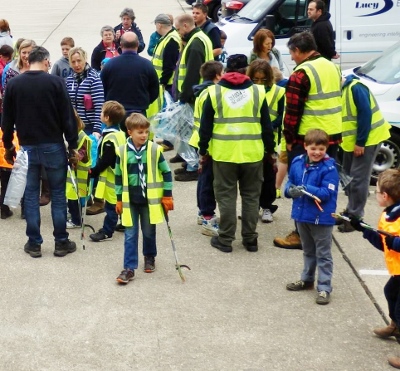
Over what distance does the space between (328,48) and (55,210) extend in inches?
226

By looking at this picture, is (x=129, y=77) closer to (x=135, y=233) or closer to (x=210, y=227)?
(x=210, y=227)

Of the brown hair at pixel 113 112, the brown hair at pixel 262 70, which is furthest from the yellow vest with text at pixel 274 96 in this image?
the brown hair at pixel 113 112

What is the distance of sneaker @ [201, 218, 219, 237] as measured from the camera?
832cm

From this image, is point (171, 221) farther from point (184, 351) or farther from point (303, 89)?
point (184, 351)

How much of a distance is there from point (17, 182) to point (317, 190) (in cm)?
316

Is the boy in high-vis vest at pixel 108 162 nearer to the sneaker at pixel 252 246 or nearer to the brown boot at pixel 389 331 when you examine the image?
A: the sneaker at pixel 252 246

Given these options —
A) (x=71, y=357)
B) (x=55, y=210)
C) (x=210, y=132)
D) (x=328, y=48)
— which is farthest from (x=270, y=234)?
(x=328, y=48)

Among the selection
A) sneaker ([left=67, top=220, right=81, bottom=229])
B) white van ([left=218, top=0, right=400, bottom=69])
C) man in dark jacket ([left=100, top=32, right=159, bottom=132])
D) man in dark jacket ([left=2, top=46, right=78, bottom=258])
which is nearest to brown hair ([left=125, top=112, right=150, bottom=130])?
man in dark jacket ([left=2, top=46, right=78, bottom=258])

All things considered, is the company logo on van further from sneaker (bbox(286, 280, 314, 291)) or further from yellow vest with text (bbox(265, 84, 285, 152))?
sneaker (bbox(286, 280, 314, 291))

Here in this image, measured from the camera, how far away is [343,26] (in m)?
13.4

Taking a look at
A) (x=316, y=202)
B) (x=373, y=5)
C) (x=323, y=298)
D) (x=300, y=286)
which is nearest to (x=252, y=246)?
(x=300, y=286)

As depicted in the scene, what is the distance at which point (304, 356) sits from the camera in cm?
584

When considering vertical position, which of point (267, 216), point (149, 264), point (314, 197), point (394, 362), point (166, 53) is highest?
point (166, 53)

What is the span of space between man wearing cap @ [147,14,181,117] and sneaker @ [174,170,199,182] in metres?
1.02
